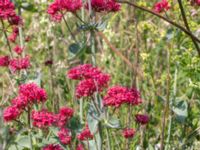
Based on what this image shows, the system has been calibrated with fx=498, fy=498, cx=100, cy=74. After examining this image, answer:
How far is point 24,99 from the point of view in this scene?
185cm

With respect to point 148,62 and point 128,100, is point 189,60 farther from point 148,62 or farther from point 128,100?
point 128,100

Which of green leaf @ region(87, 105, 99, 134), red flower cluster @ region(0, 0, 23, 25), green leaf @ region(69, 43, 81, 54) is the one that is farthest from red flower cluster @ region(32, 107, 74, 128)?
red flower cluster @ region(0, 0, 23, 25)

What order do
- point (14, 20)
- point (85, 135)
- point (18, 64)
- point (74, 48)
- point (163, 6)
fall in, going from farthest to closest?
point (163, 6) < point (14, 20) < point (18, 64) < point (74, 48) < point (85, 135)

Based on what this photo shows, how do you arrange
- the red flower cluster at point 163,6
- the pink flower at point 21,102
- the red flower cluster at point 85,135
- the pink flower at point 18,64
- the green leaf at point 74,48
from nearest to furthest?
the pink flower at point 21,102 → the red flower cluster at point 85,135 → the green leaf at point 74,48 → the pink flower at point 18,64 → the red flower cluster at point 163,6

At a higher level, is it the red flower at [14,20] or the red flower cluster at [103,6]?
the red flower cluster at [103,6]

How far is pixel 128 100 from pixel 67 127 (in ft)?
1.10

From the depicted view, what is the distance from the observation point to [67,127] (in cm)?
211

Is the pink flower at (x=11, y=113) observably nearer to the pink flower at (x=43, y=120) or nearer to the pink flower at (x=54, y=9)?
the pink flower at (x=43, y=120)

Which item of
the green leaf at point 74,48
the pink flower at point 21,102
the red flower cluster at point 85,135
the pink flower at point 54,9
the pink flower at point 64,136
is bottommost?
the red flower cluster at point 85,135

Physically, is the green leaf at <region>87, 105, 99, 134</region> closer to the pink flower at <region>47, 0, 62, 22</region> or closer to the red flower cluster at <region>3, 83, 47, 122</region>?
the red flower cluster at <region>3, 83, 47, 122</region>

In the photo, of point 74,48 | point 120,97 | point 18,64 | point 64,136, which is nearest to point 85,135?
point 64,136

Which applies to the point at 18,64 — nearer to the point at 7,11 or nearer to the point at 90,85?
the point at 7,11

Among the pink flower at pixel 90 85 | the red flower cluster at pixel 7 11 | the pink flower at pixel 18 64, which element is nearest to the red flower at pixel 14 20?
the red flower cluster at pixel 7 11

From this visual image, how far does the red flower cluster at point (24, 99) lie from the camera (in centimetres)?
185
